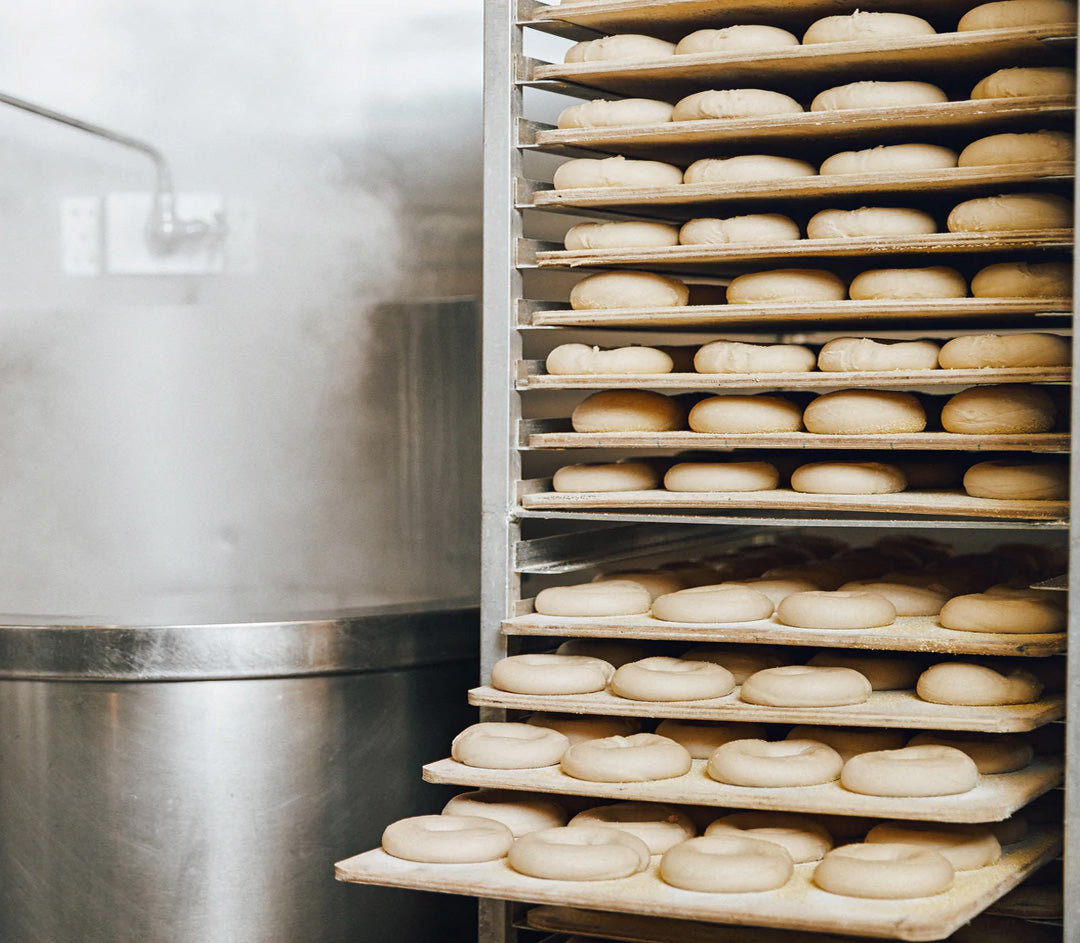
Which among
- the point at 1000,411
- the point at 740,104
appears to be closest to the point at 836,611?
the point at 1000,411

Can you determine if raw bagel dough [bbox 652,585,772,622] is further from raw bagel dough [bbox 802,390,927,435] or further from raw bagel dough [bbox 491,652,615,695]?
raw bagel dough [bbox 802,390,927,435]

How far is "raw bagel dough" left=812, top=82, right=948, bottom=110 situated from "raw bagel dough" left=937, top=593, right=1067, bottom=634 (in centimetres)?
72

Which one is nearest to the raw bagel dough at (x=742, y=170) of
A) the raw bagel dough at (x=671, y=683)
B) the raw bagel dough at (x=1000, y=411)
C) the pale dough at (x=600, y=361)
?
the pale dough at (x=600, y=361)

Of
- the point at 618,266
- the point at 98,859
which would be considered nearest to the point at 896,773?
the point at 618,266

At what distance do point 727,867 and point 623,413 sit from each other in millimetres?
809

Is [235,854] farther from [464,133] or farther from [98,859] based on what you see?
[464,133]

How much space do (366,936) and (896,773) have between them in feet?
3.83

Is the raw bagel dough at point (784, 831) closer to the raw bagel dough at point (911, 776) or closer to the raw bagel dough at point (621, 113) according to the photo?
the raw bagel dough at point (911, 776)

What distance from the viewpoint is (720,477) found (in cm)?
208

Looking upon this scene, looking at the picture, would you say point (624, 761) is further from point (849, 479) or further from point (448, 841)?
point (849, 479)

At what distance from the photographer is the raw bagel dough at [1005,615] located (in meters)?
1.84

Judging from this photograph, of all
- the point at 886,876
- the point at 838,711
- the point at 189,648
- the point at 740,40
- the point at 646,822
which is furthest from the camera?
the point at 189,648

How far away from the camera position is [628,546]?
106 inches

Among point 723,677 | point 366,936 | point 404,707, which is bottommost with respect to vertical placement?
point 366,936
